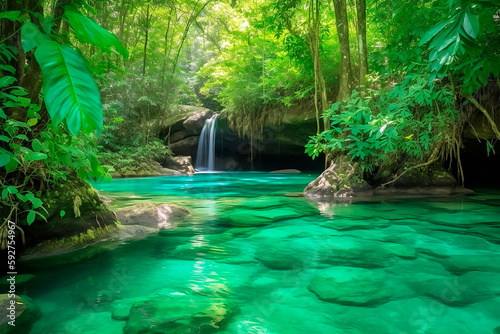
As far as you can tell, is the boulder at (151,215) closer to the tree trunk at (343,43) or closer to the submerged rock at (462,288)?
the submerged rock at (462,288)

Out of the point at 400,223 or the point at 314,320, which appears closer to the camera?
the point at 314,320

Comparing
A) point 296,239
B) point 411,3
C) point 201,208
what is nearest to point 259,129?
point 201,208

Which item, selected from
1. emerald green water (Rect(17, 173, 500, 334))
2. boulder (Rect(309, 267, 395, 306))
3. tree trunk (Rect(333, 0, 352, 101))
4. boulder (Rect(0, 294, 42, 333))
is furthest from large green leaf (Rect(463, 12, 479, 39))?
tree trunk (Rect(333, 0, 352, 101))

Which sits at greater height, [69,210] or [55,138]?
[55,138]

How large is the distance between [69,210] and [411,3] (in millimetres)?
5146

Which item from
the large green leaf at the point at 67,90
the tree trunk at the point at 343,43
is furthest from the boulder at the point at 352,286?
the tree trunk at the point at 343,43

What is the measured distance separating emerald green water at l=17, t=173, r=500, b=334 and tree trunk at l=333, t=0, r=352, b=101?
14.4 feet

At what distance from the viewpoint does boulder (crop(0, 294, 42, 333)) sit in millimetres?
1862

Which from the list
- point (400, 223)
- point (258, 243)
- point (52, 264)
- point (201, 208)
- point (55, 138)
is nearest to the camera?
point (55, 138)

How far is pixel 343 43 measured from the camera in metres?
7.94

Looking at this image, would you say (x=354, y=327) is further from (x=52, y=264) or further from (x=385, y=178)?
(x=385, y=178)

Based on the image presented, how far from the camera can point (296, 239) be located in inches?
153

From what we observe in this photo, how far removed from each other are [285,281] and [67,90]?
2121mm

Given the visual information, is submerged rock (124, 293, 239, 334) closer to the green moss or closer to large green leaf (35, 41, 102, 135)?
large green leaf (35, 41, 102, 135)
